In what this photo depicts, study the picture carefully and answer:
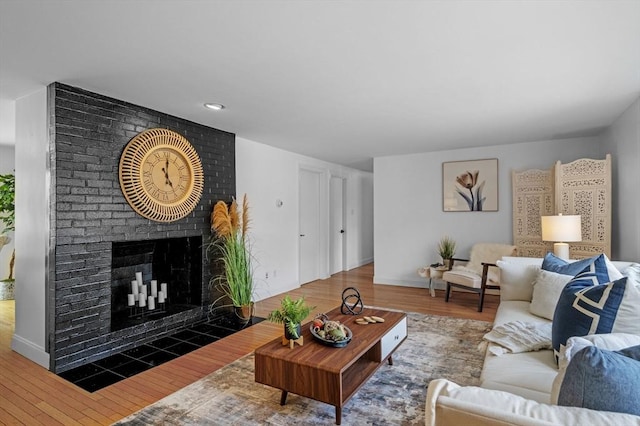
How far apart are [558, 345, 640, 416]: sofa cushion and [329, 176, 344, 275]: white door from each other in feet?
20.0

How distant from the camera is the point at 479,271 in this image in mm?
4863

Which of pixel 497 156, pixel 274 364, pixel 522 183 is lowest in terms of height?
pixel 274 364

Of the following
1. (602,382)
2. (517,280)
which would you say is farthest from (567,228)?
(602,382)

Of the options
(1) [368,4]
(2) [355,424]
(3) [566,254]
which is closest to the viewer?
(1) [368,4]

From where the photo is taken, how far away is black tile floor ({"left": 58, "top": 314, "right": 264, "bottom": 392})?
261 cm

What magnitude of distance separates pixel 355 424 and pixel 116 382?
181 cm

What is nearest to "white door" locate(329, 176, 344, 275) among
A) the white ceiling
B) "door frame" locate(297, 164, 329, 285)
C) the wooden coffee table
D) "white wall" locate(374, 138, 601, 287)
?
"door frame" locate(297, 164, 329, 285)

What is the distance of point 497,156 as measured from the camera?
528 cm

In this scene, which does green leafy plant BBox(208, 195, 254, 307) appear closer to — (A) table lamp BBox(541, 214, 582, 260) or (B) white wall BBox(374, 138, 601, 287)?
(B) white wall BBox(374, 138, 601, 287)

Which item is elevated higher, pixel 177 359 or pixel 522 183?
pixel 522 183

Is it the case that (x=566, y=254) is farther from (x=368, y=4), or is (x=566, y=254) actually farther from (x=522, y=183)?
(x=368, y=4)

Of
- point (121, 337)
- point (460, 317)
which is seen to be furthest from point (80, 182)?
point (460, 317)

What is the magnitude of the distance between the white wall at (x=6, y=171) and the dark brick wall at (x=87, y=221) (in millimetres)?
3536

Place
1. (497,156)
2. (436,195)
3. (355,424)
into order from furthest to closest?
1. (436,195)
2. (497,156)
3. (355,424)
